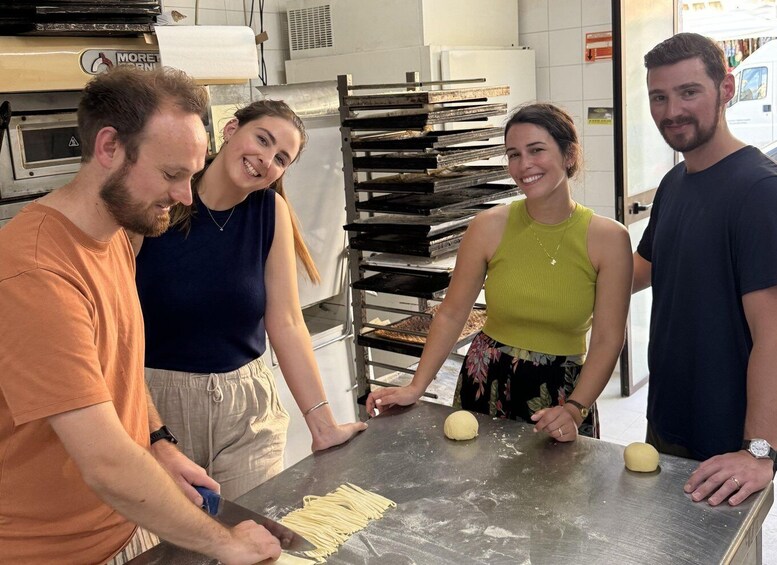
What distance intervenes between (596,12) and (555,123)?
2.61m

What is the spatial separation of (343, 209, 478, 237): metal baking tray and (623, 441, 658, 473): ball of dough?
5.00 ft

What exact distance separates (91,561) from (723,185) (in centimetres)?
153

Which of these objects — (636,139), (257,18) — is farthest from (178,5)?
(636,139)

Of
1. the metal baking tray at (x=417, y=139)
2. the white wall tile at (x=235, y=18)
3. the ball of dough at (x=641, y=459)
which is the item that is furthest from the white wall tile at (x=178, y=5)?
the ball of dough at (x=641, y=459)

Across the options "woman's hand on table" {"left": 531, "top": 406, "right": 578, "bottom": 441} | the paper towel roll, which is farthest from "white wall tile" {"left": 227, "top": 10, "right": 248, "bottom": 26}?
"woman's hand on table" {"left": 531, "top": 406, "right": 578, "bottom": 441}

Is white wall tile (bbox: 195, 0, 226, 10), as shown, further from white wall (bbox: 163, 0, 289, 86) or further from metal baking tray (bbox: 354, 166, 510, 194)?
metal baking tray (bbox: 354, 166, 510, 194)

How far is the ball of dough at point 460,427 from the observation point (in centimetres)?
174

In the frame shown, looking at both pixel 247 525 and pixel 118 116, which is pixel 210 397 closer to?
pixel 247 525

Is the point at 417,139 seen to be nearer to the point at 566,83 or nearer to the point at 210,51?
the point at 210,51

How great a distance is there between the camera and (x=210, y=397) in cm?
185

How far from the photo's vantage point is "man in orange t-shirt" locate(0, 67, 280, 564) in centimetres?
114

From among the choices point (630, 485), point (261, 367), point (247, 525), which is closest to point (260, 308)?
point (261, 367)

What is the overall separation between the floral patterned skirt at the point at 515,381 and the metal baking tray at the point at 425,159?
3.28 ft

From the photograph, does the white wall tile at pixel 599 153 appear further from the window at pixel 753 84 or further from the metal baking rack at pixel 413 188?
the window at pixel 753 84
